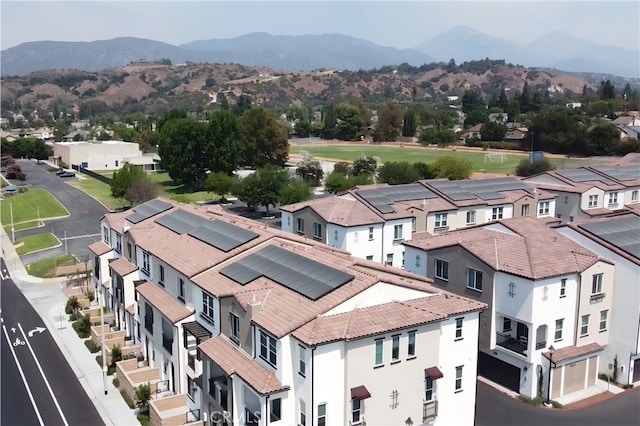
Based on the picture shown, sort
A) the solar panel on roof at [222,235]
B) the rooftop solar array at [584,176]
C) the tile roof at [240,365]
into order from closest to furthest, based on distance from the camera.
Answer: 1. the tile roof at [240,365]
2. the solar panel on roof at [222,235]
3. the rooftop solar array at [584,176]

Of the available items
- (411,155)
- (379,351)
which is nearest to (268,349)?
(379,351)

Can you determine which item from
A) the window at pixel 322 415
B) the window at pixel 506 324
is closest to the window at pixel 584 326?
the window at pixel 506 324

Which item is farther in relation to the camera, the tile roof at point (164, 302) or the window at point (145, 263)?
the window at point (145, 263)

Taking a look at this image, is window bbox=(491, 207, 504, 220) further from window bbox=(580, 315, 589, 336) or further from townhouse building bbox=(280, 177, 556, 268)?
window bbox=(580, 315, 589, 336)

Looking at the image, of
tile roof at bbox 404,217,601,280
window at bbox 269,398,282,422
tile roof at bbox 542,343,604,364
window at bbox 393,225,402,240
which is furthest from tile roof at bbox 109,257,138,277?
tile roof at bbox 542,343,604,364

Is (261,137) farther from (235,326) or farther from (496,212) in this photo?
(235,326)

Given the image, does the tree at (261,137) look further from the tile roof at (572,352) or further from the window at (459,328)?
the window at (459,328)
